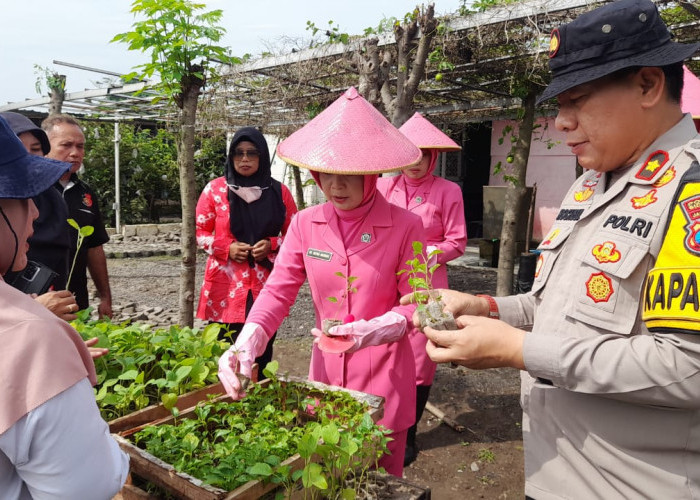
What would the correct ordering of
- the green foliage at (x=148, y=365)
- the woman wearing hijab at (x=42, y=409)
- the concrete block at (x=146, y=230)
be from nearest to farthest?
the woman wearing hijab at (x=42, y=409) → the green foliage at (x=148, y=365) → the concrete block at (x=146, y=230)

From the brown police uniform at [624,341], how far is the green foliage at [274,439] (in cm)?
49

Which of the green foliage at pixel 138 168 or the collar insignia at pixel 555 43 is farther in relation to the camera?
the green foliage at pixel 138 168

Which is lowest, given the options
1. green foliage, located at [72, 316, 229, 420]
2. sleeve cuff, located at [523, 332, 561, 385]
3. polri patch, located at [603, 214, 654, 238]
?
green foliage, located at [72, 316, 229, 420]

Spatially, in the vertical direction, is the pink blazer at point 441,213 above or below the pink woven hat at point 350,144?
below

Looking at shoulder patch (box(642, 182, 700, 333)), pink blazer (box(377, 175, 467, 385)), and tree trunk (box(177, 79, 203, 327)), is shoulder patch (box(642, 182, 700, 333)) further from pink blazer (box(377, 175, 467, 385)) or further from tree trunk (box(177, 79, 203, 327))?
tree trunk (box(177, 79, 203, 327))

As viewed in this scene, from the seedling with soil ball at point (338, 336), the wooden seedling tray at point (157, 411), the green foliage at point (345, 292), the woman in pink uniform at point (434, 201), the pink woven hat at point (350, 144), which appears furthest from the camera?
the woman in pink uniform at point (434, 201)

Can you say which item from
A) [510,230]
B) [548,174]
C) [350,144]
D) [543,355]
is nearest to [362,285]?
A: [350,144]

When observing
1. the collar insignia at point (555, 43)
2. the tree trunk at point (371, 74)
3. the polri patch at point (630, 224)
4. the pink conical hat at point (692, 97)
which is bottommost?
the polri patch at point (630, 224)

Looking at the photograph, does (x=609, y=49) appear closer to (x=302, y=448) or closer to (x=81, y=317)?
(x=302, y=448)

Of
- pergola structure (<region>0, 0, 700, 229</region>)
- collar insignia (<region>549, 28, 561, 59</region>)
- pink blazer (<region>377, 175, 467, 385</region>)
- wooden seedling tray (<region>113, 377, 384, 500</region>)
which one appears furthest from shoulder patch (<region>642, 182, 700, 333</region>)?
pergola structure (<region>0, 0, 700, 229</region>)

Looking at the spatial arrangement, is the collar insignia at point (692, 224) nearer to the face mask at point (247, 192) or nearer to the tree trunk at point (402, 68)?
the face mask at point (247, 192)

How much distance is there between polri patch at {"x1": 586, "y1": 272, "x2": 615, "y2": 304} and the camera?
1.22 metres

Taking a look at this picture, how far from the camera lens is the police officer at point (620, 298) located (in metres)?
1.07

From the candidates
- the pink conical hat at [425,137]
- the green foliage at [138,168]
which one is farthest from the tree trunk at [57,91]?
the pink conical hat at [425,137]
